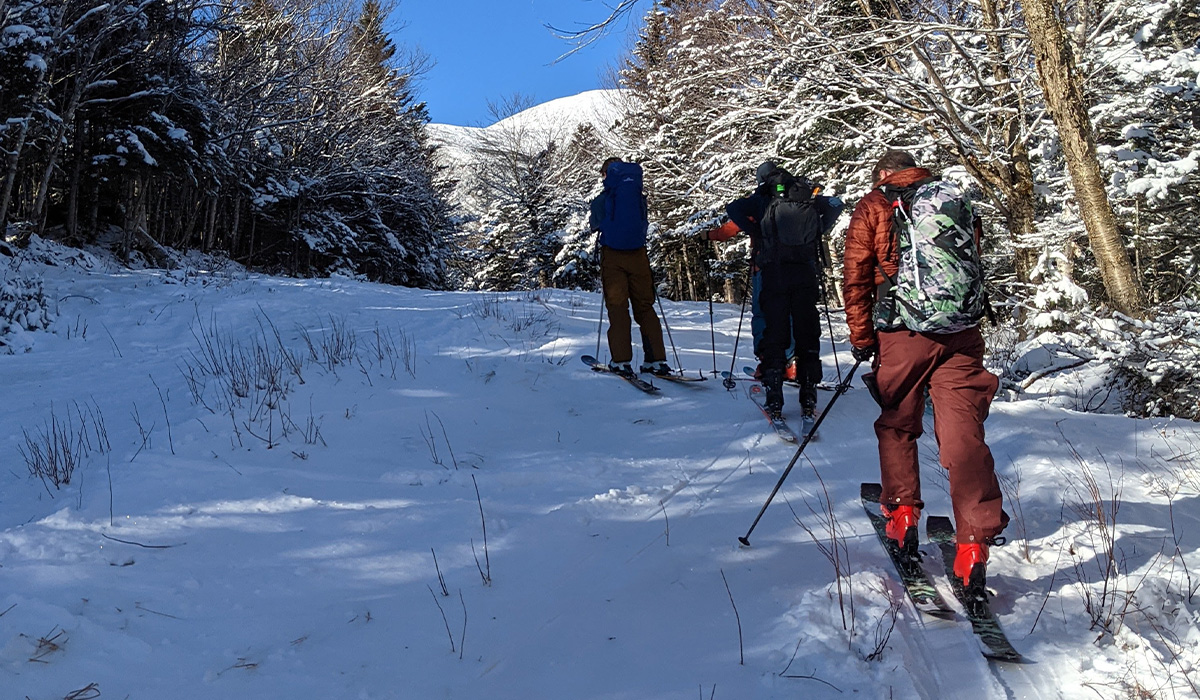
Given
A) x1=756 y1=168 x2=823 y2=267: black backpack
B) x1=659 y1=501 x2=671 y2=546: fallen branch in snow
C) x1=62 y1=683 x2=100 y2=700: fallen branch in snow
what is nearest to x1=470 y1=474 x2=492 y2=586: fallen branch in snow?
x1=659 y1=501 x2=671 y2=546: fallen branch in snow

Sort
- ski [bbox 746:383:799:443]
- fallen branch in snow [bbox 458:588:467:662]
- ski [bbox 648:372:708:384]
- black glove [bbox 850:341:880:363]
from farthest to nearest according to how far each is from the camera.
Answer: ski [bbox 648:372:708:384]
ski [bbox 746:383:799:443]
black glove [bbox 850:341:880:363]
fallen branch in snow [bbox 458:588:467:662]

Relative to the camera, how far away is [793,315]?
5.71 m

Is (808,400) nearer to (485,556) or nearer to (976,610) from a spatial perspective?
(976,610)

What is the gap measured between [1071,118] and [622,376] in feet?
14.6

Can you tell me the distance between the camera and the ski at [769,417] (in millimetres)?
5077

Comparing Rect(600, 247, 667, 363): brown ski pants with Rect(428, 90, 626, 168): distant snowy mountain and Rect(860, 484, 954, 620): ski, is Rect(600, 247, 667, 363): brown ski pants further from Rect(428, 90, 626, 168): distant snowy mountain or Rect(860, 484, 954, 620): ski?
Rect(428, 90, 626, 168): distant snowy mountain

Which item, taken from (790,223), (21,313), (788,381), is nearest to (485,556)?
(790,223)

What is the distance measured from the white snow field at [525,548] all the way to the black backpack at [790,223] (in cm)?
138

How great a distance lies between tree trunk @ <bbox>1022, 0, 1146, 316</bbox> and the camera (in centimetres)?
558

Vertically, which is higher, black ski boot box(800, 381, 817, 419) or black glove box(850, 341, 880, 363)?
black glove box(850, 341, 880, 363)

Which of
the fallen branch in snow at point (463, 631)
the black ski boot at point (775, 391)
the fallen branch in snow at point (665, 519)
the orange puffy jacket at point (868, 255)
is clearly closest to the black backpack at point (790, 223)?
the black ski boot at point (775, 391)

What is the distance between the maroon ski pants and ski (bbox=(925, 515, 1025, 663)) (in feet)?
0.63

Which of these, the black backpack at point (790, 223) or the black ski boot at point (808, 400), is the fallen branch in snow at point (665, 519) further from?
the black backpack at point (790, 223)

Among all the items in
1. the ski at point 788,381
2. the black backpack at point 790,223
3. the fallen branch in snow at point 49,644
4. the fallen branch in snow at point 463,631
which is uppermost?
the black backpack at point 790,223
